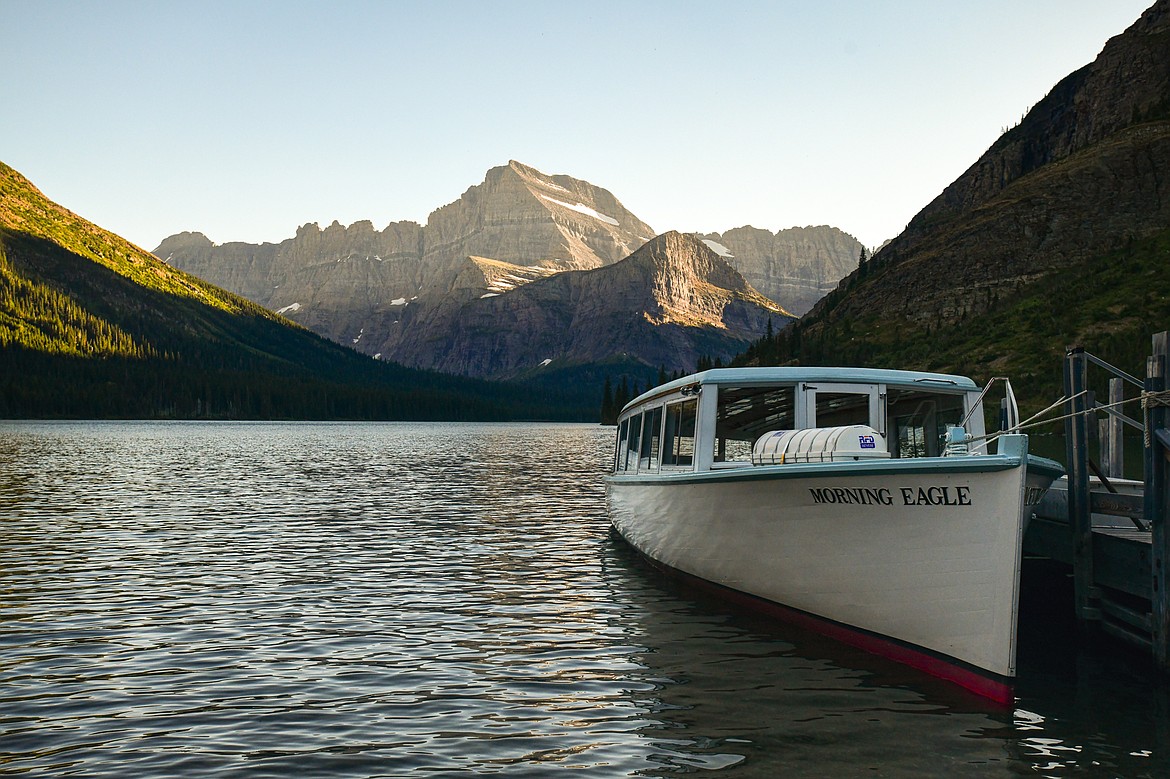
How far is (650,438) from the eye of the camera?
Answer: 26891 mm

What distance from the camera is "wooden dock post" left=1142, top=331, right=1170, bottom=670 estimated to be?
16.6 meters

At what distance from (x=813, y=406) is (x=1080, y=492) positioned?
567 centimetres

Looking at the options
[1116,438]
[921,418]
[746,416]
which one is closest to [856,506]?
[921,418]

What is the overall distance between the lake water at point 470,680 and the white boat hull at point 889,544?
88 cm

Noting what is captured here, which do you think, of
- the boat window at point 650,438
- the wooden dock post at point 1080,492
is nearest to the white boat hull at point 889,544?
the wooden dock post at point 1080,492

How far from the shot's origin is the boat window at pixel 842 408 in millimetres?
21375

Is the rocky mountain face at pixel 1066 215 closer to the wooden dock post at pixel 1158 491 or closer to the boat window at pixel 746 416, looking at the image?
the boat window at pixel 746 416

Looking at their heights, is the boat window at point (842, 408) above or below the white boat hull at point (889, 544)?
above

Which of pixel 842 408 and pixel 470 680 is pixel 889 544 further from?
pixel 470 680

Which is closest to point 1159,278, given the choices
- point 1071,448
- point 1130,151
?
point 1130,151

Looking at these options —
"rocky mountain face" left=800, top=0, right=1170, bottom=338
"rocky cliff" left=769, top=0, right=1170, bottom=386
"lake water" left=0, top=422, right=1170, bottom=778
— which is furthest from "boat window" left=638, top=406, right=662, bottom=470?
"rocky mountain face" left=800, top=0, right=1170, bottom=338

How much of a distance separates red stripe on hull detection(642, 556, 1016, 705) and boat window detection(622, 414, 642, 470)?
25.7 ft

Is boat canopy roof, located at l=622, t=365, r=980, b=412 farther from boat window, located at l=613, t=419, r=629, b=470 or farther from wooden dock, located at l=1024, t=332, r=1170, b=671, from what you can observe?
boat window, located at l=613, t=419, r=629, b=470

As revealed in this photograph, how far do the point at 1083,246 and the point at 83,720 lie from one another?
6268 inches
